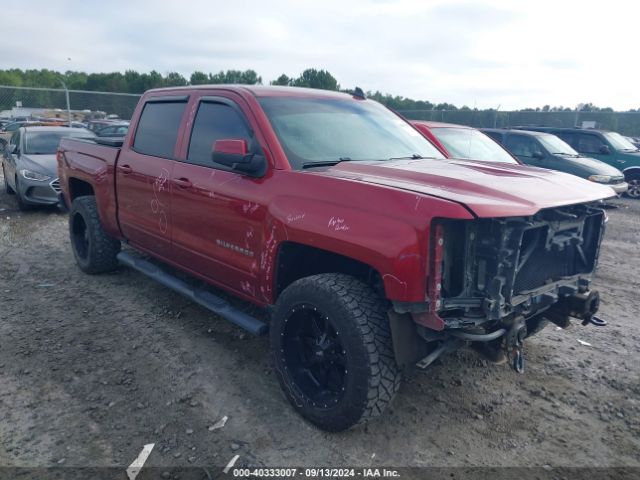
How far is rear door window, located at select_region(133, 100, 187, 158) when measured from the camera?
4.30 m

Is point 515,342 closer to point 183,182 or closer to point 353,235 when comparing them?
point 353,235

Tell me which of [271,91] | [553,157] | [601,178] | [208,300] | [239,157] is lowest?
[208,300]

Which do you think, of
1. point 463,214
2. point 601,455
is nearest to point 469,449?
point 601,455

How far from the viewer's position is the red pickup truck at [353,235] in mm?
2607

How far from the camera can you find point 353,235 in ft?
9.03

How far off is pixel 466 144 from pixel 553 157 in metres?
3.79

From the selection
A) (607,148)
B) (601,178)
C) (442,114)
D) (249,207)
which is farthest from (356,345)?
(442,114)

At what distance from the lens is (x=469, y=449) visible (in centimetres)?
291

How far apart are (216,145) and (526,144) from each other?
31.6 ft

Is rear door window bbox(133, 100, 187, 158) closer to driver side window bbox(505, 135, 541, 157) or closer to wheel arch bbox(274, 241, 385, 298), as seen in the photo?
wheel arch bbox(274, 241, 385, 298)

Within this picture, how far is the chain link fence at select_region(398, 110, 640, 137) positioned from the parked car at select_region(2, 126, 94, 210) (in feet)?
52.8

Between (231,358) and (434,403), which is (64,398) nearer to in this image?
(231,358)

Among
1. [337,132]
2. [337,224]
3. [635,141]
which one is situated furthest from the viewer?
[635,141]

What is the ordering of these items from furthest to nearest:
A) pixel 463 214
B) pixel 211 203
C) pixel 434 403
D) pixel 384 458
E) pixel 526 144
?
pixel 526 144, pixel 211 203, pixel 434 403, pixel 384 458, pixel 463 214
